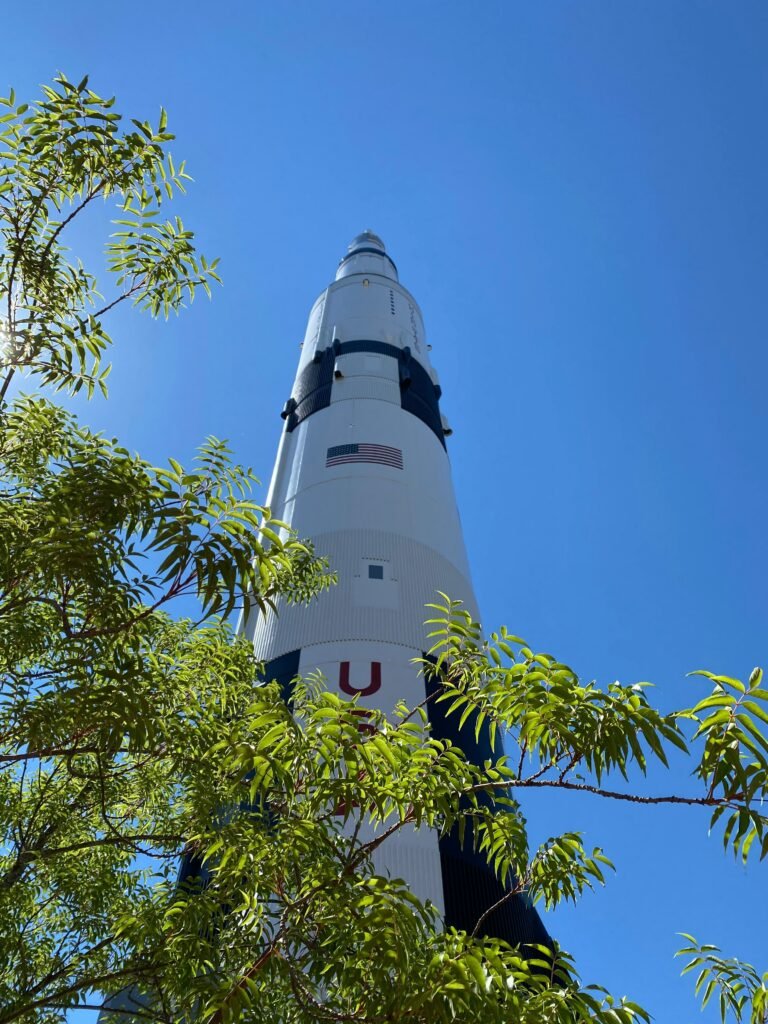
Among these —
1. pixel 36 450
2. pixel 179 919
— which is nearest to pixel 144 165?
pixel 36 450

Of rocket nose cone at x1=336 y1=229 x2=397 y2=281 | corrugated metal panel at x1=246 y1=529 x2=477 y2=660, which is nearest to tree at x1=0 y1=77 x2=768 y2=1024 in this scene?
corrugated metal panel at x1=246 y1=529 x2=477 y2=660

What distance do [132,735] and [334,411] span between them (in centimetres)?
1597

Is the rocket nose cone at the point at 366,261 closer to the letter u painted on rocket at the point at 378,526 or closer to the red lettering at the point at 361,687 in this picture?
the letter u painted on rocket at the point at 378,526

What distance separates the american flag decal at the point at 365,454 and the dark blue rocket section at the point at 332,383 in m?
2.36

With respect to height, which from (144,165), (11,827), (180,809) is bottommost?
(11,827)

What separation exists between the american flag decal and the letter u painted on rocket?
0.10 ft

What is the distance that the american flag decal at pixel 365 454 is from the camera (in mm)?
16891

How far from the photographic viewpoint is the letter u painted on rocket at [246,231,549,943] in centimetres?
995

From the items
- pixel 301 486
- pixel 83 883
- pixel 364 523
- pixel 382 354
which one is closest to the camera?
pixel 83 883

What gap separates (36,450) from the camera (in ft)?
14.0

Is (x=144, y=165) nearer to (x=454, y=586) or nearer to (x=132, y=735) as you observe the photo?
(x=132, y=735)

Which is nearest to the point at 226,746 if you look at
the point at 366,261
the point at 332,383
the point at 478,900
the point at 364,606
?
the point at 478,900

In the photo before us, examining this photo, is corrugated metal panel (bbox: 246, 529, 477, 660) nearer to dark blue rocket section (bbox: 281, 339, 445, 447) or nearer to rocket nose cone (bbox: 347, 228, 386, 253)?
dark blue rocket section (bbox: 281, 339, 445, 447)

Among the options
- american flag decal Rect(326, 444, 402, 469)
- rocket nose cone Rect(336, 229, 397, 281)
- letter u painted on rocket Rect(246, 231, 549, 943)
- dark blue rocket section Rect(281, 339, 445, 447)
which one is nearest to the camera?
letter u painted on rocket Rect(246, 231, 549, 943)
